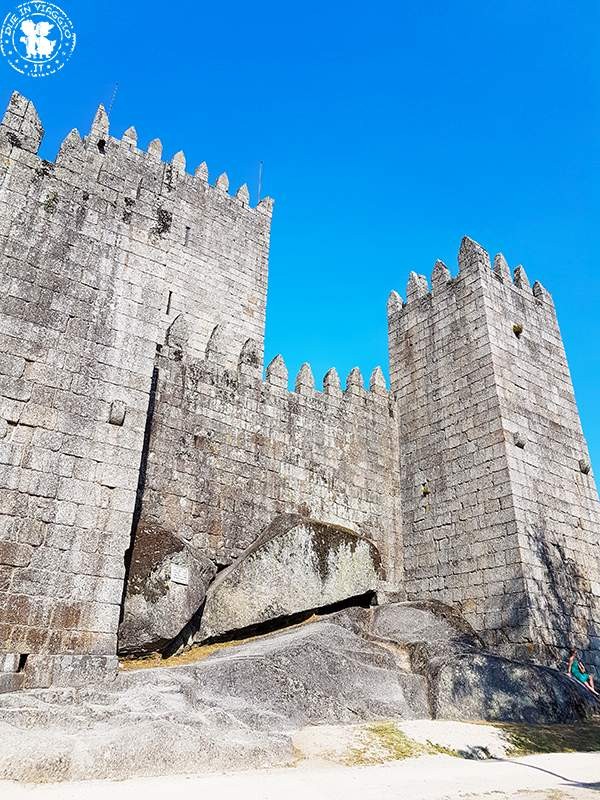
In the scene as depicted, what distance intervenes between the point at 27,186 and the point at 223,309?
11.1m

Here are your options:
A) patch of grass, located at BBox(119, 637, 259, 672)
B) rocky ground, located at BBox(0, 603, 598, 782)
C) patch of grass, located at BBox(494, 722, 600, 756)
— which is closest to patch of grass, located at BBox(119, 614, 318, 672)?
patch of grass, located at BBox(119, 637, 259, 672)

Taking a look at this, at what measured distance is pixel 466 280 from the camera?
47.6 ft

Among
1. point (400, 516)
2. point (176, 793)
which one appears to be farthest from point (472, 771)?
point (400, 516)

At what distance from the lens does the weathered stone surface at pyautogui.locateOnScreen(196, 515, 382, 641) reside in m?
9.70

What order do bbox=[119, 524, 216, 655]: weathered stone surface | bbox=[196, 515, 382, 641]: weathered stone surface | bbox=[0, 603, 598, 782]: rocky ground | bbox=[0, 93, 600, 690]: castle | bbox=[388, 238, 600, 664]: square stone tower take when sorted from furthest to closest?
bbox=[388, 238, 600, 664]: square stone tower → bbox=[196, 515, 382, 641]: weathered stone surface → bbox=[119, 524, 216, 655]: weathered stone surface → bbox=[0, 93, 600, 690]: castle → bbox=[0, 603, 598, 782]: rocky ground

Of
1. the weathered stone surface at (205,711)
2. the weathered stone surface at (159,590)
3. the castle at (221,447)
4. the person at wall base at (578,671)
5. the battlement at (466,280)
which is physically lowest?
the weathered stone surface at (205,711)

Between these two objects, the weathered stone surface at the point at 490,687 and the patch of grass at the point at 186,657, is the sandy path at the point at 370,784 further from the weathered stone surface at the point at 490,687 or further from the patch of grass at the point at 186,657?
the patch of grass at the point at 186,657

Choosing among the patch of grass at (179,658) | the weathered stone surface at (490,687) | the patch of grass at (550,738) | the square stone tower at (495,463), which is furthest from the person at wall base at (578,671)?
the patch of grass at (179,658)

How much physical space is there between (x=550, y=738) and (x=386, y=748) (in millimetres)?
2563

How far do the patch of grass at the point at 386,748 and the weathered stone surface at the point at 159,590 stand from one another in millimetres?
3041

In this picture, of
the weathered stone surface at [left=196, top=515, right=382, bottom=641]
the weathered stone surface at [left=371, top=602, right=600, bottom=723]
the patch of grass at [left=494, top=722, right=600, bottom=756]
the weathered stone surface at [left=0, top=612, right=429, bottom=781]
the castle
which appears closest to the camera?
the weathered stone surface at [left=0, top=612, right=429, bottom=781]

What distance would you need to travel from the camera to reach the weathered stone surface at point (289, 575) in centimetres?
970

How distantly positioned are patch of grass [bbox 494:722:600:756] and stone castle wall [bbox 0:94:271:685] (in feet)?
15.2

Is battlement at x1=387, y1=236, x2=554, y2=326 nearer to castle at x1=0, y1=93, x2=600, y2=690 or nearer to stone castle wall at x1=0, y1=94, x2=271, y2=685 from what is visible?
castle at x1=0, y1=93, x2=600, y2=690
